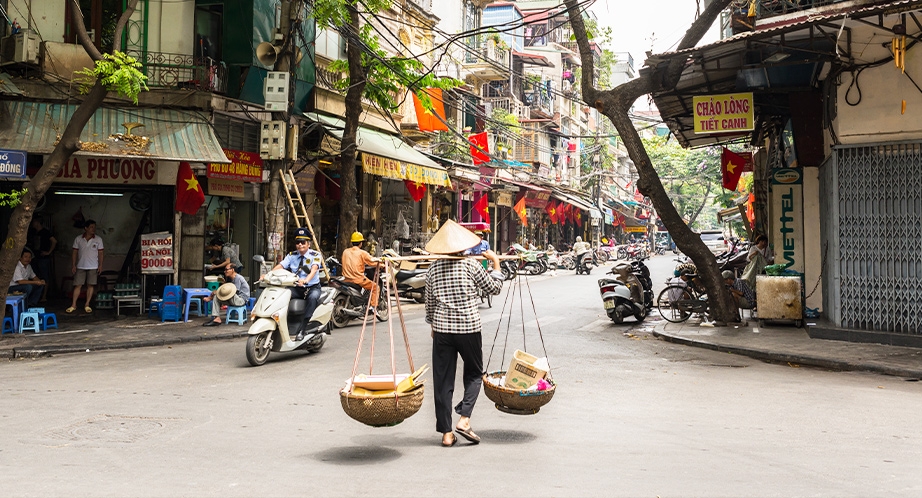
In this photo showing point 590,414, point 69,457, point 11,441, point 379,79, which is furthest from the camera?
point 379,79

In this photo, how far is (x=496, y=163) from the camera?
35.2 meters

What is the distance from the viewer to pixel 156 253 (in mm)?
15883

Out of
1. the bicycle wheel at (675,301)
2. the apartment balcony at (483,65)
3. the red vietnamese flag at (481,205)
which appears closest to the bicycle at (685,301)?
the bicycle wheel at (675,301)

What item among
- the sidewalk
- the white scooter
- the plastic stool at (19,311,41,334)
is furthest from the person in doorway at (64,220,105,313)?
the sidewalk

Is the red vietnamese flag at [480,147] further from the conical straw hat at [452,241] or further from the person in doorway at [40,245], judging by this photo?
the conical straw hat at [452,241]

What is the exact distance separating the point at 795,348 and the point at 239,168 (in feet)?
38.0

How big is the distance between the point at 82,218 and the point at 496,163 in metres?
20.4

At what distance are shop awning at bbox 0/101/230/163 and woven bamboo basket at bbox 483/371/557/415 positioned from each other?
1001 cm

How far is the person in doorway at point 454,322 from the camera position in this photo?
20.4 feet

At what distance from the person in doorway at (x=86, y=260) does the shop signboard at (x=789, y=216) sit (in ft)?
42.0

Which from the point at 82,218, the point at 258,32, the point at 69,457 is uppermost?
the point at 258,32

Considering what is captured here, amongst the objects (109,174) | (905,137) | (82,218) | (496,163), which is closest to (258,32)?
(109,174)

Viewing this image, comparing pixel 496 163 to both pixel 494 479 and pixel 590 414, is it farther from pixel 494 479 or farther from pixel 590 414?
pixel 494 479

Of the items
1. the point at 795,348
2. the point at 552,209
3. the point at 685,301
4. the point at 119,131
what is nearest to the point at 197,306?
the point at 119,131
